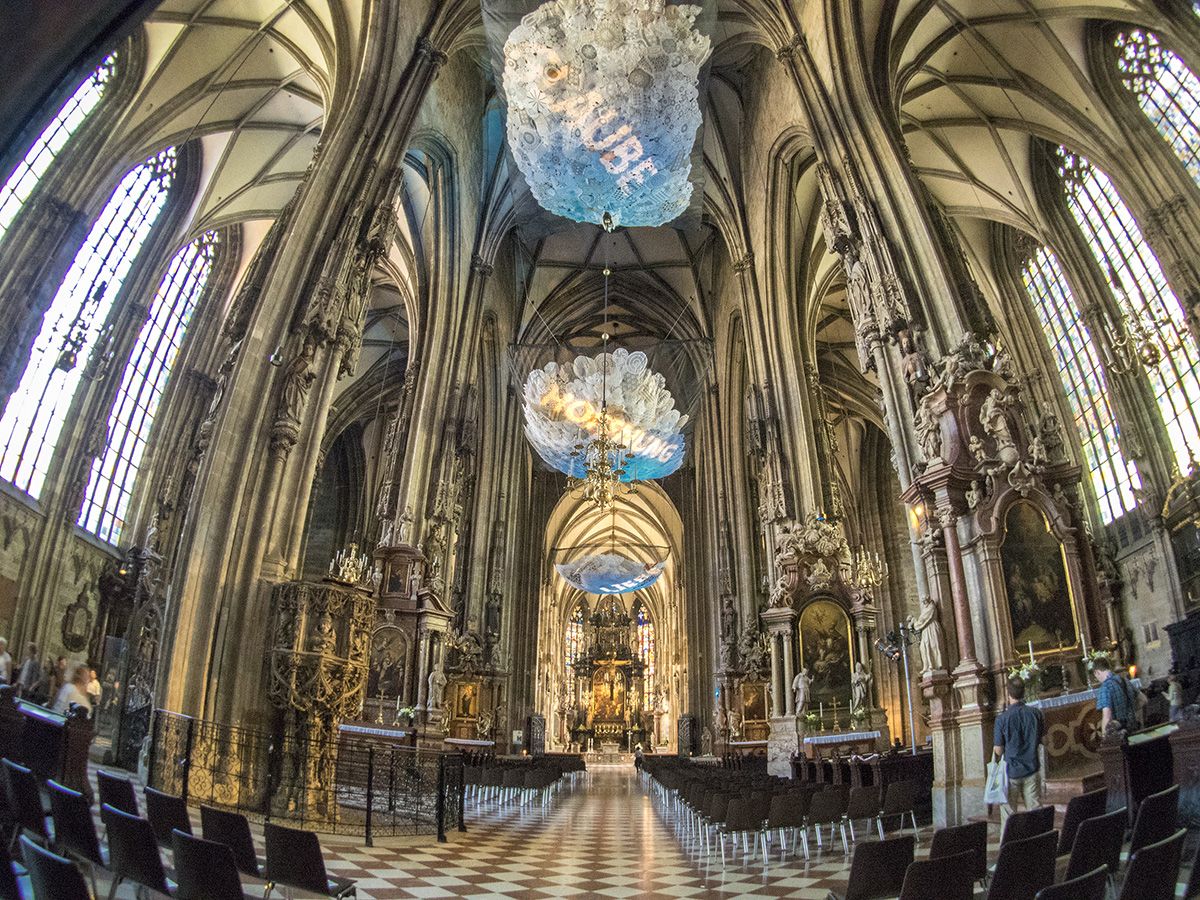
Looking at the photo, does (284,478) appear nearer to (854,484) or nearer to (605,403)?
(605,403)

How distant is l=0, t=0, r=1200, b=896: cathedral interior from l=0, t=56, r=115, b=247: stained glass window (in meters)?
0.08

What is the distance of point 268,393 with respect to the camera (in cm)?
1155

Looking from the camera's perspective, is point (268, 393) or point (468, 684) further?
point (468, 684)

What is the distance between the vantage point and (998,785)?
5.81 m

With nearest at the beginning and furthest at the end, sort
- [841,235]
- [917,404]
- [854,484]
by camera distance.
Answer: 1. [917,404]
2. [841,235]
3. [854,484]

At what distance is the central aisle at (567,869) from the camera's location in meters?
5.18

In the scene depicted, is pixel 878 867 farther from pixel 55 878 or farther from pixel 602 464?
pixel 602 464

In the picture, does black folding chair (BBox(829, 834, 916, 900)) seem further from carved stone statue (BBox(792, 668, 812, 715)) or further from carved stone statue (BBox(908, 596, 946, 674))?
carved stone statue (BBox(792, 668, 812, 715))

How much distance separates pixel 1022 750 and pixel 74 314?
63.8 ft

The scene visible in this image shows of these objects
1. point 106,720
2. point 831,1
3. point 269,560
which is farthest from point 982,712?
point 831,1

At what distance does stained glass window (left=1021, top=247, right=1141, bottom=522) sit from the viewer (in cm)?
1747

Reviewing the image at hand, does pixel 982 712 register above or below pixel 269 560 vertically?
below

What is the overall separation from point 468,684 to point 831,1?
19951 millimetres

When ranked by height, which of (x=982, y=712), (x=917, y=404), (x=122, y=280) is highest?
(x=122, y=280)
